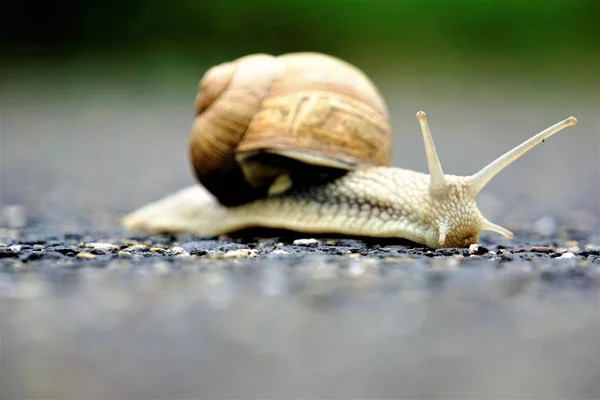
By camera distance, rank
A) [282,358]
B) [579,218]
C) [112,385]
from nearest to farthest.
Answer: [112,385] → [282,358] → [579,218]

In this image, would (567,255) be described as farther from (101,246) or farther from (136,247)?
(101,246)

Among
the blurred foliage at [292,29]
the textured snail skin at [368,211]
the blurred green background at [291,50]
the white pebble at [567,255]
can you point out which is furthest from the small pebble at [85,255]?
the blurred foliage at [292,29]

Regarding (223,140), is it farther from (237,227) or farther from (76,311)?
(76,311)

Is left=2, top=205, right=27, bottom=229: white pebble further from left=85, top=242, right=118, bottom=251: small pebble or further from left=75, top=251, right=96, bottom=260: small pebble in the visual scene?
left=75, top=251, right=96, bottom=260: small pebble

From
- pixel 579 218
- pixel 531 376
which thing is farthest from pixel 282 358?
pixel 579 218

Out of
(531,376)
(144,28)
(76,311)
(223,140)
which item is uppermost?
(144,28)

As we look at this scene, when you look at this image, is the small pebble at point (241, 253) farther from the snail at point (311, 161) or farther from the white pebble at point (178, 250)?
the snail at point (311, 161)
